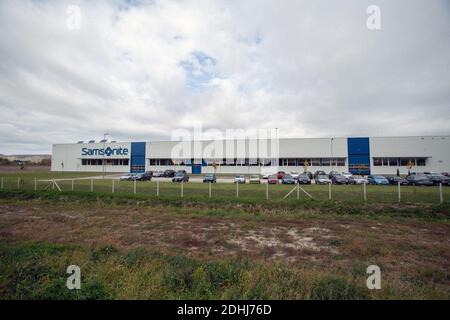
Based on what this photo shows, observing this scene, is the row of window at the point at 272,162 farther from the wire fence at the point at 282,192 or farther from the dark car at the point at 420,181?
the wire fence at the point at 282,192

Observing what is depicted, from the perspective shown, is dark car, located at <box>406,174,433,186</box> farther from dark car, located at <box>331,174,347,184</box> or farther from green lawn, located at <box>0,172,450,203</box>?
dark car, located at <box>331,174,347,184</box>

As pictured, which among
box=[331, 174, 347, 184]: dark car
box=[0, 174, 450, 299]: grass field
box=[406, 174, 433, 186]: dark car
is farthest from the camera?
box=[331, 174, 347, 184]: dark car

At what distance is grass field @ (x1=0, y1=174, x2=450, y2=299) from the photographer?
3.71 m

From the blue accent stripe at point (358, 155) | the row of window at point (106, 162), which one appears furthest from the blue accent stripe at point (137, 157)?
the blue accent stripe at point (358, 155)

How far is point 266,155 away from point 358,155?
19.1 meters

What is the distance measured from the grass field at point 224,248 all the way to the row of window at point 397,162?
128 feet

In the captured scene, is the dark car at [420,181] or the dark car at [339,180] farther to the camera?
the dark car at [339,180]

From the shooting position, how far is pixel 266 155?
48719 mm

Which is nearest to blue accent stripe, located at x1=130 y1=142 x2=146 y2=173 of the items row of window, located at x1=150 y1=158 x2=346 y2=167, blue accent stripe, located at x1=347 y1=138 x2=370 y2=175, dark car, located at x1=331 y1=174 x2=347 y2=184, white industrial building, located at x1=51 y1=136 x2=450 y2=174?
white industrial building, located at x1=51 y1=136 x2=450 y2=174

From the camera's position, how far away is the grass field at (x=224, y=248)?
371 centimetres

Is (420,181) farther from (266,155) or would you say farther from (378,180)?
(266,155)

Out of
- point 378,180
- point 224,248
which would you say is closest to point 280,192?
point 224,248
